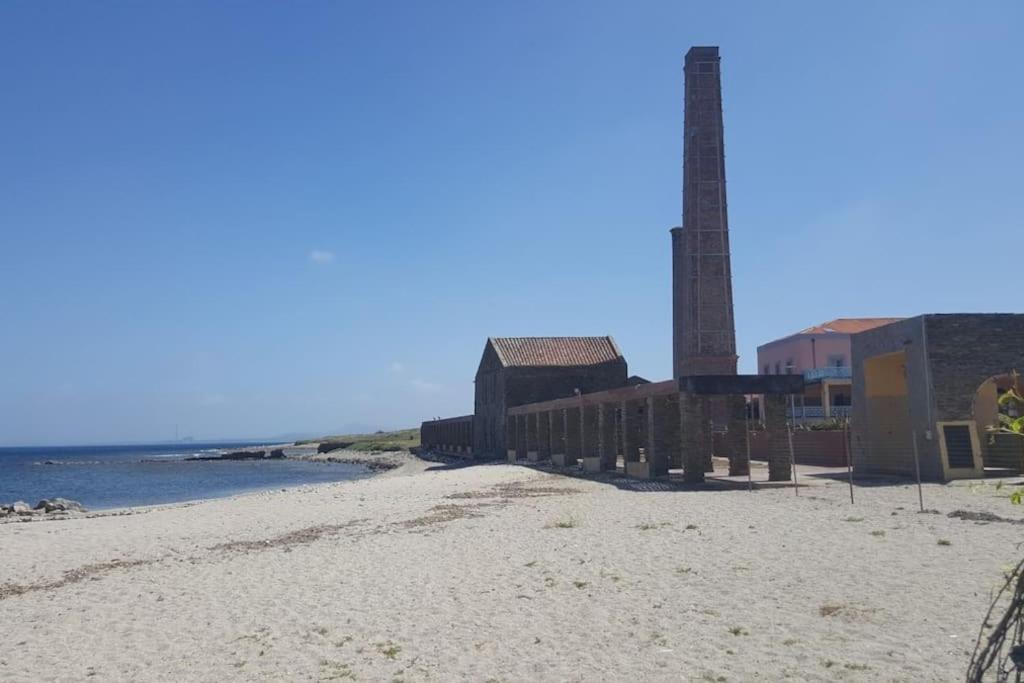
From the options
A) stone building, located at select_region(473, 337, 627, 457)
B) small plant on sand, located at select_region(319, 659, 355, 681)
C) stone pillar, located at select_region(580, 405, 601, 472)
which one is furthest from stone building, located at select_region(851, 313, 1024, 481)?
stone building, located at select_region(473, 337, 627, 457)

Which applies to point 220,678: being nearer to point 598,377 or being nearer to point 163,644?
point 163,644

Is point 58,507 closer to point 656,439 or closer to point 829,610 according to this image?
point 656,439

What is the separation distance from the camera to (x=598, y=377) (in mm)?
49281

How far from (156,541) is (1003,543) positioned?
15102mm

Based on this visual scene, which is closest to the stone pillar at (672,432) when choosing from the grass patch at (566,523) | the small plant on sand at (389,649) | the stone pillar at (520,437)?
the grass patch at (566,523)

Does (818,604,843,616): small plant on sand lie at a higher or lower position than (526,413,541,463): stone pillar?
lower

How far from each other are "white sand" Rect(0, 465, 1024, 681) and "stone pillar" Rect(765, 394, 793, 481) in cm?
503

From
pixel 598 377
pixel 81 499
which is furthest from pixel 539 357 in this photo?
pixel 81 499

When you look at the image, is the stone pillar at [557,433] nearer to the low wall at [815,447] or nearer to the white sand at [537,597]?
the low wall at [815,447]

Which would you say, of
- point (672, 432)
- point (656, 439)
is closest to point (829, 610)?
point (656, 439)

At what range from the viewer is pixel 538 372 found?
156ft

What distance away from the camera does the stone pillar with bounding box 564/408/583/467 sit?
33.6 m

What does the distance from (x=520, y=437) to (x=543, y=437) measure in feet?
16.2

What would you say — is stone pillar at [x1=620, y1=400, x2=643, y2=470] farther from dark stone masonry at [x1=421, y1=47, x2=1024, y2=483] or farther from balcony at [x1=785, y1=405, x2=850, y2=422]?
balcony at [x1=785, y1=405, x2=850, y2=422]
